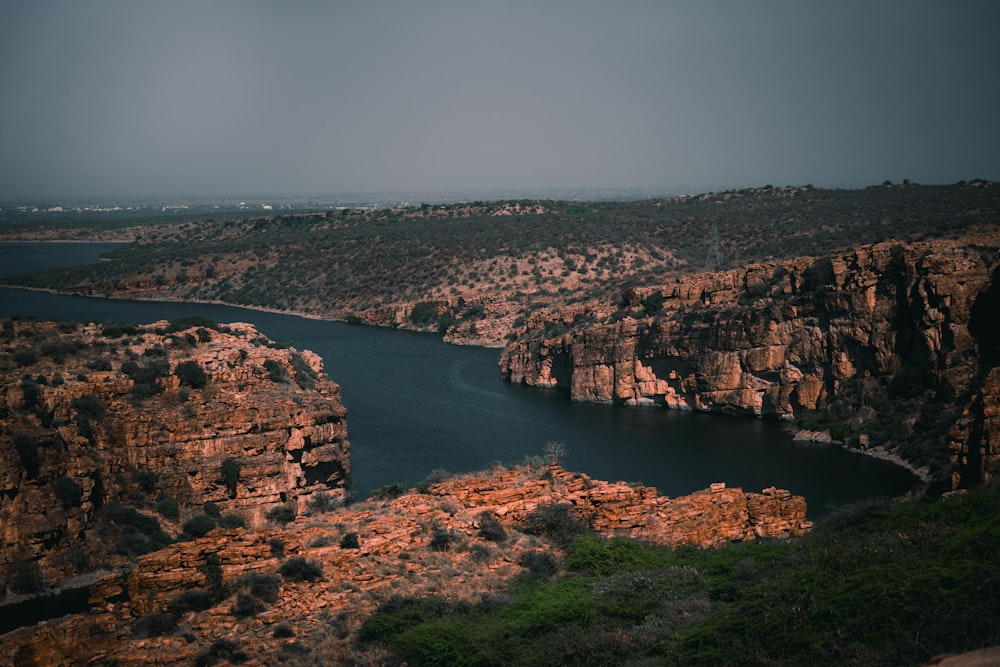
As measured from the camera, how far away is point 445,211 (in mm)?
164625

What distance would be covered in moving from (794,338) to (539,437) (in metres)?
16.1

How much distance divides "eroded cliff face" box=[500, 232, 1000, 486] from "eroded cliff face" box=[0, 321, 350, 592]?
25.4 meters

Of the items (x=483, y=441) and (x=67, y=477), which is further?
(x=483, y=441)

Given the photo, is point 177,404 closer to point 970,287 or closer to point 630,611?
point 630,611

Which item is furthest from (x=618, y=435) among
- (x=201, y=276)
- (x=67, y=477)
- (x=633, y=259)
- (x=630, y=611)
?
(x=201, y=276)

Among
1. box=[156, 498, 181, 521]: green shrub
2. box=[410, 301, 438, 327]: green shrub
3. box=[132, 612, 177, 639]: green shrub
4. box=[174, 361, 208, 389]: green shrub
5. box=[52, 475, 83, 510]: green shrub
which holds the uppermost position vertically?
box=[174, 361, 208, 389]: green shrub

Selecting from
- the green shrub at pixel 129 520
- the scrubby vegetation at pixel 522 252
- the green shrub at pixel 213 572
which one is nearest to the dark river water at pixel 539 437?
the green shrub at pixel 129 520

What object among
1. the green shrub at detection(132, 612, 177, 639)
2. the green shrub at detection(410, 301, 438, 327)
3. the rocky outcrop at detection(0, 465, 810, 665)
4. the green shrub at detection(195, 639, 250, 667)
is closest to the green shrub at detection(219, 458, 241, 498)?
the rocky outcrop at detection(0, 465, 810, 665)

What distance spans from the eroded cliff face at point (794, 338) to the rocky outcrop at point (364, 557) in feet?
92.6

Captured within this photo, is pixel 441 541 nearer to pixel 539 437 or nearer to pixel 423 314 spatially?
pixel 539 437

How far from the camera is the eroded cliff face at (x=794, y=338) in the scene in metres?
51.2

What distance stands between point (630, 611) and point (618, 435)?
3703 centimetres

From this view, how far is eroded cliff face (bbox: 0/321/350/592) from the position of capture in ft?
108

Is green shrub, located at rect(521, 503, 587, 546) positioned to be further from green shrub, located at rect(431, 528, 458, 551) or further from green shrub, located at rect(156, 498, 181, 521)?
green shrub, located at rect(156, 498, 181, 521)
